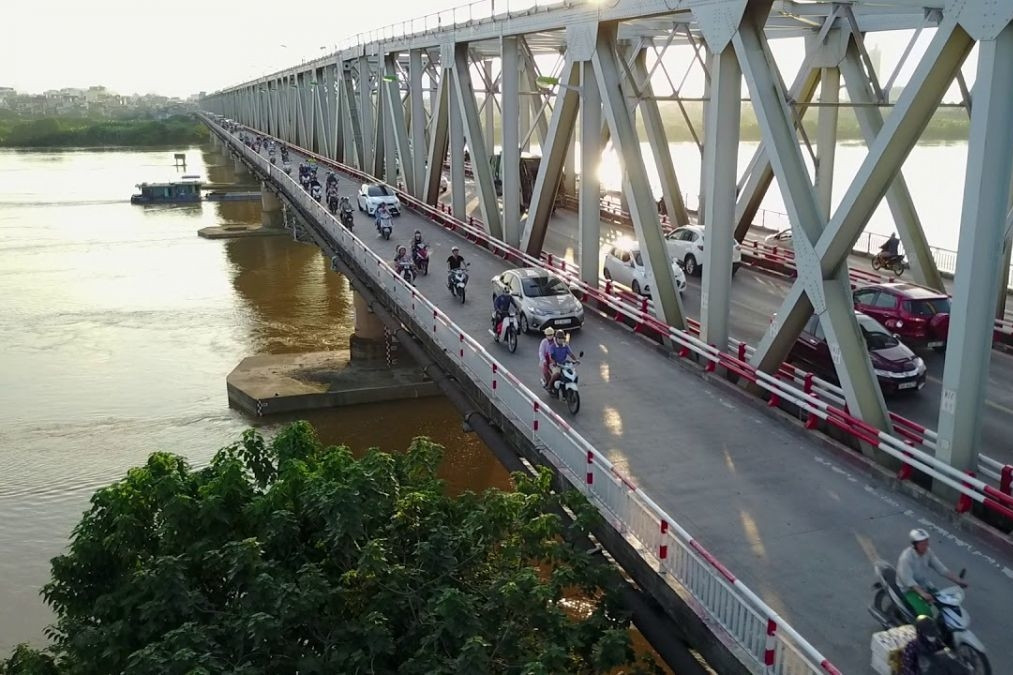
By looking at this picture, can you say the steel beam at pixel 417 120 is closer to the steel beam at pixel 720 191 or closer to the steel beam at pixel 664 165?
the steel beam at pixel 664 165

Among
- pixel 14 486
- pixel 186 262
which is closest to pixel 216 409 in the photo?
pixel 14 486

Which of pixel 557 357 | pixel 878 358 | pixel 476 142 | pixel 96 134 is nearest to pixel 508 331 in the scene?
pixel 557 357

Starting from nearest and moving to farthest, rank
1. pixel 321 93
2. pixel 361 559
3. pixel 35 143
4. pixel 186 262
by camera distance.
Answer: pixel 361 559
pixel 186 262
pixel 321 93
pixel 35 143

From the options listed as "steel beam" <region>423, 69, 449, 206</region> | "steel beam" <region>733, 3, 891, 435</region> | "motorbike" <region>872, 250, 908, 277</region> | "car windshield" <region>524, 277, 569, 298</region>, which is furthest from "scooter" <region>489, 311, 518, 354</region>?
"steel beam" <region>423, 69, 449, 206</region>

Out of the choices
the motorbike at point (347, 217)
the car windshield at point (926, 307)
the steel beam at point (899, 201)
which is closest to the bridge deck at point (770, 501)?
the car windshield at point (926, 307)

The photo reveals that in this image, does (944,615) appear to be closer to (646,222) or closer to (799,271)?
(799,271)

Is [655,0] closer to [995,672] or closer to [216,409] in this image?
[995,672]

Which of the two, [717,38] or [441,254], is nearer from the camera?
[717,38]
